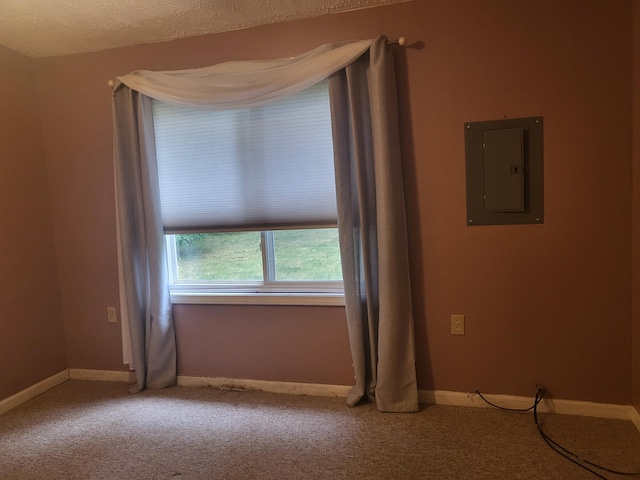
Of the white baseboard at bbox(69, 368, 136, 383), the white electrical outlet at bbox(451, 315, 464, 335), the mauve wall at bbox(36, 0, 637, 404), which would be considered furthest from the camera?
the white baseboard at bbox(69, 368, 136, 383)

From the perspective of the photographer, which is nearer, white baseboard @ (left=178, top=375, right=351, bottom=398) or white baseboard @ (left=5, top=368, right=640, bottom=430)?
white baseboard @ (left=5, top=368, right=640, bottom=430)

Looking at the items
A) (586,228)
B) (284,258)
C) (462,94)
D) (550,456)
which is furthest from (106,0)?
(550,456)

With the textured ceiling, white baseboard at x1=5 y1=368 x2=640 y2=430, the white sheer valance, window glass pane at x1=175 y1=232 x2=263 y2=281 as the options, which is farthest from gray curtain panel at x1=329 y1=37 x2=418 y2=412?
window glass pane at x1=175 y1=232 x2=263 y2=281

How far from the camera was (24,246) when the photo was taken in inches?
98.2

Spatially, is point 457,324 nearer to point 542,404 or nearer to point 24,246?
point 542,404

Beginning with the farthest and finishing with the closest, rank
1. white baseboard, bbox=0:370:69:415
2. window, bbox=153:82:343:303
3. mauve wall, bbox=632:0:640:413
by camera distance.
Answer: white baseboard, bbox=0:370:69:415, window, bbox=153:82:343:303, mauve wall, bbox=632:0:640:413

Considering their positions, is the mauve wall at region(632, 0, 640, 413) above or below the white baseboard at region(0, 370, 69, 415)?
above

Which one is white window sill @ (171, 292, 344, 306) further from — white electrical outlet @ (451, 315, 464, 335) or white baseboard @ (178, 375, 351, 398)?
white electrical outlet @ (451, 315, 464, 335)

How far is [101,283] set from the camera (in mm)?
2646

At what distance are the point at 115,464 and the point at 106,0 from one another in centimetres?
225

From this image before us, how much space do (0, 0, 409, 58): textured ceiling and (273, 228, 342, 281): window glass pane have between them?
1221 millimetres

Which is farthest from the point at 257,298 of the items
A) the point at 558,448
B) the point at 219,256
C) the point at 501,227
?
the point at 558,448

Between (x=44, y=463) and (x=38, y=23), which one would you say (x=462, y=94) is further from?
(x=44, y=463)

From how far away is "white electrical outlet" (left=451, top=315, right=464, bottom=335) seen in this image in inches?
83.9
